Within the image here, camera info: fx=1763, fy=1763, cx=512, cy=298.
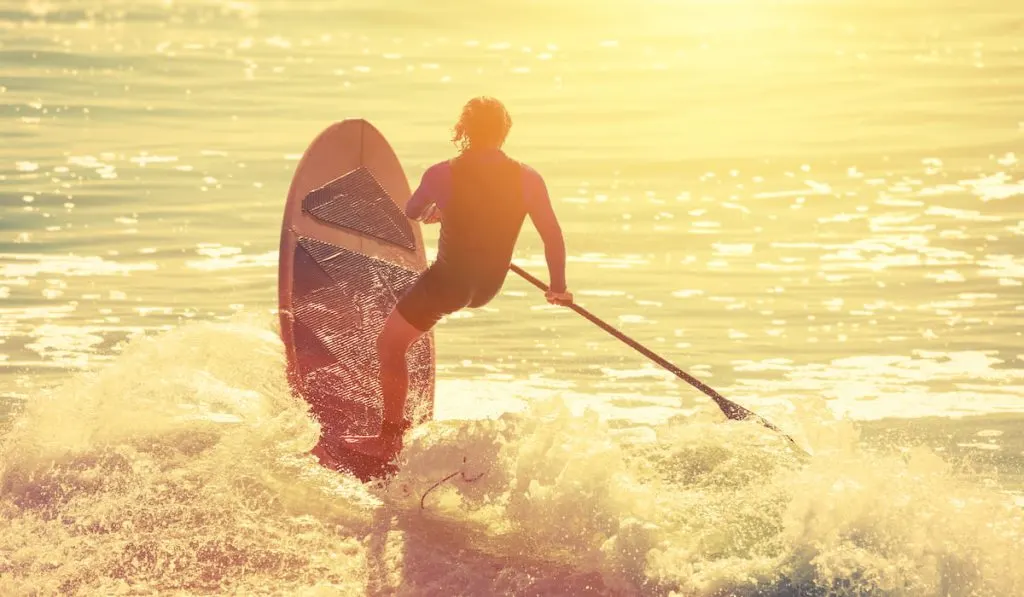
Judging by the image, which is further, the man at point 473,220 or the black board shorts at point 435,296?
the black board shorts at point 435,296

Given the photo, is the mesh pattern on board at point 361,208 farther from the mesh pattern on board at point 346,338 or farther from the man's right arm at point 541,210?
the man's right arm at point 541,210

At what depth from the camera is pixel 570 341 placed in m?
13.9

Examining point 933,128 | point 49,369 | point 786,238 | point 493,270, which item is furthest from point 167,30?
point 493,270

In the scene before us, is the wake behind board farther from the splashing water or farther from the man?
the man

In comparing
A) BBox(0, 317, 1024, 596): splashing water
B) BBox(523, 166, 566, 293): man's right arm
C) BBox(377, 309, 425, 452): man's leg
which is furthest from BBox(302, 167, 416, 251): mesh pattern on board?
BBox(523, 166, 566, 293): man's right arm

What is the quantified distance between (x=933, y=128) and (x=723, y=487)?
17.4 m

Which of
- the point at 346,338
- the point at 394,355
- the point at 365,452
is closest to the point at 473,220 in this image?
the point at 394,355

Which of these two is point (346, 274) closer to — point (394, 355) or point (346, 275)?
point (346, 275)

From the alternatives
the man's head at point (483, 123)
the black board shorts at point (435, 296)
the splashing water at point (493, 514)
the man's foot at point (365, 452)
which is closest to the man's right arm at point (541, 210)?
the man's head at point (483, 123)

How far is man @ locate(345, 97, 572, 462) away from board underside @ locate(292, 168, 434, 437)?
967 millimetres

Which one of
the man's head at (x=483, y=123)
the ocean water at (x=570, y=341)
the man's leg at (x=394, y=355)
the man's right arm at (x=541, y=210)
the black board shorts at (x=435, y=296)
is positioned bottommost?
the ocean water at (x=570, y=341)

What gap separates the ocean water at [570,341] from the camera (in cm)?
796

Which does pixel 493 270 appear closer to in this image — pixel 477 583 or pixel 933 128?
pixel 477 583

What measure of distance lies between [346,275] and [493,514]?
2907 millimetres
